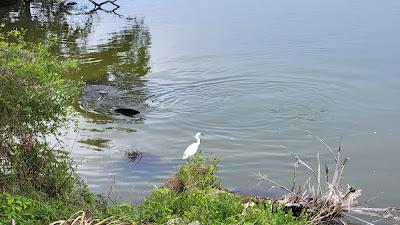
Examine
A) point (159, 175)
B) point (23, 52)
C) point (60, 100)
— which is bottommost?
point (159, 175)

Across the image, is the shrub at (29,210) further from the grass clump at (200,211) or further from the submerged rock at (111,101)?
the submerged rock at (111,101)

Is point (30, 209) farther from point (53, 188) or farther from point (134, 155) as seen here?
point (134, 155)

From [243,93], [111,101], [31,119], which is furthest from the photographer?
[243,93]

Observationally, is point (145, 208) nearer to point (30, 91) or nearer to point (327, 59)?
point (30, 91)

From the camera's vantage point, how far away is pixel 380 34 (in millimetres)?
19672

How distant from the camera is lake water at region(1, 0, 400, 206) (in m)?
10.3

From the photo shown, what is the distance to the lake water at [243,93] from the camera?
10.3 m

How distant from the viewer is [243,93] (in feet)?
46.9

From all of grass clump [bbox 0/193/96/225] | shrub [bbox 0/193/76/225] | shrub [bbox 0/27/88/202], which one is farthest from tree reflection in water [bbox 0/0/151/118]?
shrub [bbox 0/193/76/225]

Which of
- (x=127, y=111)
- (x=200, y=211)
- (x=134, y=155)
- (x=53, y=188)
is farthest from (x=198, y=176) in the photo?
(x=127, y=111)

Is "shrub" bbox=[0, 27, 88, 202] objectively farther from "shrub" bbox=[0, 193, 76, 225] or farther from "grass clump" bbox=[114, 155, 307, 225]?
"grass clump" bbox=[114, 155, 307, 225]

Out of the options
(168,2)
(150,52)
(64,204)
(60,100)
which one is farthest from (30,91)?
(168,2)

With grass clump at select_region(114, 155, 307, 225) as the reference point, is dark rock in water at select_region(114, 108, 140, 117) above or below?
below

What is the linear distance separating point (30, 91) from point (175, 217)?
221 centimetres
